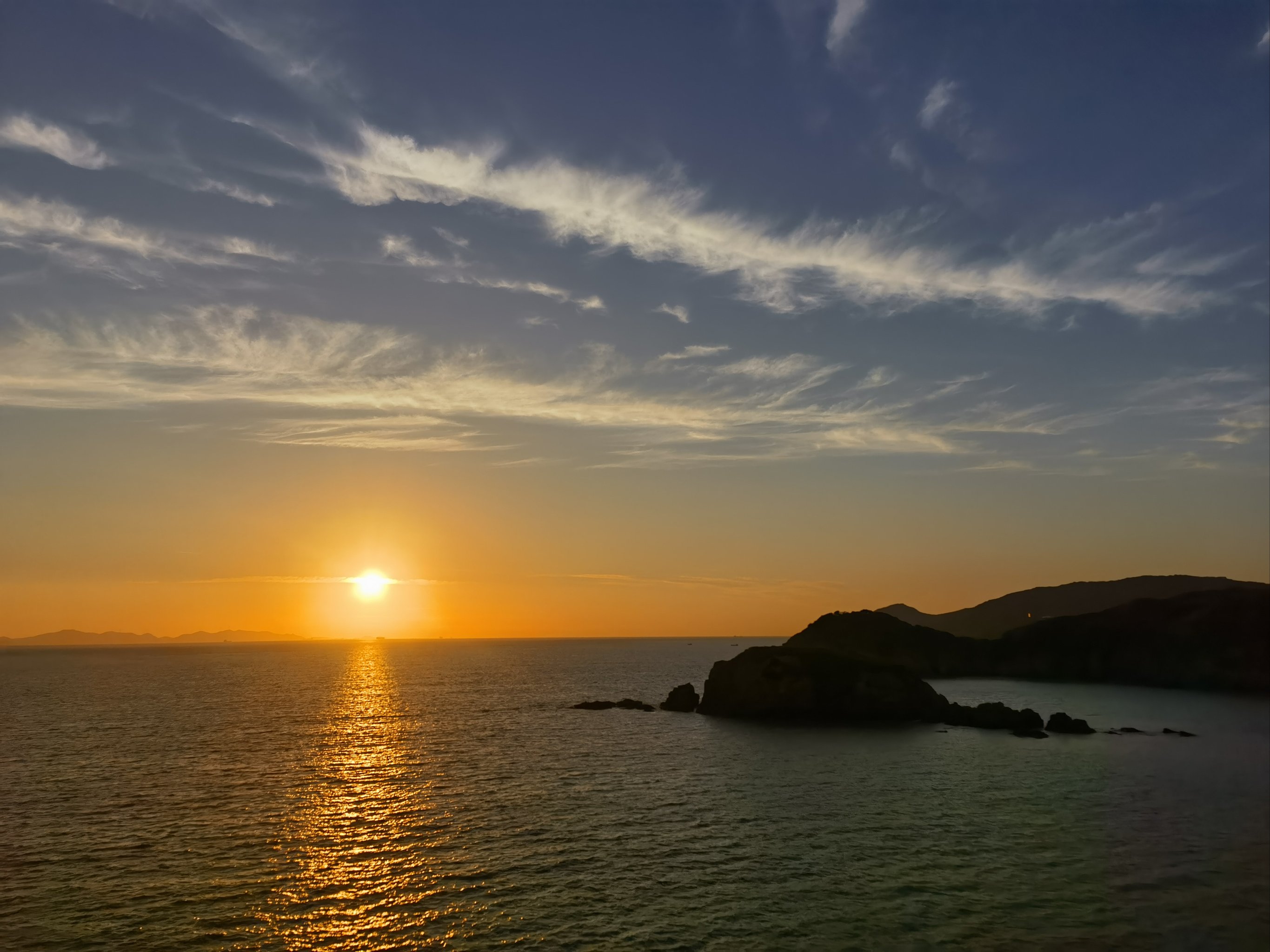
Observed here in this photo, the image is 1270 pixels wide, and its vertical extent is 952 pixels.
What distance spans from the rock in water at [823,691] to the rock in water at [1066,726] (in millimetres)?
11998

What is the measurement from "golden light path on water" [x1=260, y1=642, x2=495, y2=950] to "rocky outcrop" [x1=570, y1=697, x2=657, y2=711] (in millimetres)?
44707

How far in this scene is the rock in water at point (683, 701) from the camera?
107812 millimetres

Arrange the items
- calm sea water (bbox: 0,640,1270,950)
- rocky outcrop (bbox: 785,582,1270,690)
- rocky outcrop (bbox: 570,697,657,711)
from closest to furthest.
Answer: calm sea water (bbox: 0,640,1270,950) < rocky outcrop (bbox: 570,697,657,711) < rocky outcrop (bbox: 785,582,1270,690)

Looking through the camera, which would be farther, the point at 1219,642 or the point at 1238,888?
the point at 1219,642

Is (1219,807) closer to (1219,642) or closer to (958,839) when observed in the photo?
(958,839)

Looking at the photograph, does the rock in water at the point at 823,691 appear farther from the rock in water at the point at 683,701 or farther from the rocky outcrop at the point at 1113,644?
the rocky outcrop at the point at 1113,644

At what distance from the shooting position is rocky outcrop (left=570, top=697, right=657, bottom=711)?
110000 millimetres

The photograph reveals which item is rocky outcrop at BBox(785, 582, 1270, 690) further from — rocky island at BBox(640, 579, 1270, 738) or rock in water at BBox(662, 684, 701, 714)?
rock in water at BBox(662, 684, 701, 714)

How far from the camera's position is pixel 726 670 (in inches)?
4090

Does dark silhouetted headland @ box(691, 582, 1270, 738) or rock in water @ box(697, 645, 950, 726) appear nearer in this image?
rock in water @ box(697, 645, 950, 726)

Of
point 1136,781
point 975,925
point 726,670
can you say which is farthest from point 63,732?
point 1136,781

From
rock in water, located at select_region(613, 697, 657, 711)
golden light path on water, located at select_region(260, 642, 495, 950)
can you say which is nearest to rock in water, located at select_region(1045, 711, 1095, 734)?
rock in water, located at select_region(613, 697, 657, 711)

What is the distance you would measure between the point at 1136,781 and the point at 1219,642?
10165 cm

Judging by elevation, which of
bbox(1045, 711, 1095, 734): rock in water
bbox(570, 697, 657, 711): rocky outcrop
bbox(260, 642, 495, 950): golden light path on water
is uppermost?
bbox(1045, 711, 1095, 734): rock in water
